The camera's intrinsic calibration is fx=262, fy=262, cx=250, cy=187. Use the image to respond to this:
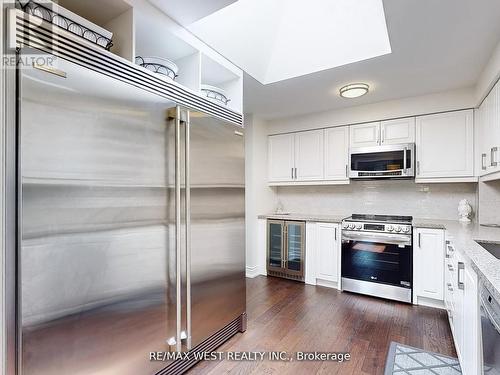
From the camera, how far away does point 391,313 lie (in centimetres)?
275

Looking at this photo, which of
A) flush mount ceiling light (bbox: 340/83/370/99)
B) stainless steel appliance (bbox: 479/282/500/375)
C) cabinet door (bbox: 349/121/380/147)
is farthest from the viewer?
cabinet door (bbox: 349/121/380/147)

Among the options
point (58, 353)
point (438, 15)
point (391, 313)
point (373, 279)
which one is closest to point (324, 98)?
point (438, 15)

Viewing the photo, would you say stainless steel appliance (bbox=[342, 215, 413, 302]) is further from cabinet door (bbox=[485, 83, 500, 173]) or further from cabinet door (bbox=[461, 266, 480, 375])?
cabinet door (bbox=[461, 266, 480, 375])

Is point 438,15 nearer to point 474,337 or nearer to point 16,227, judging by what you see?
point 474,337

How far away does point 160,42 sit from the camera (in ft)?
6.19

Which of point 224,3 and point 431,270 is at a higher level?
point 224,3

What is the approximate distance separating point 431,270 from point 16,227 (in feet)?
11.4

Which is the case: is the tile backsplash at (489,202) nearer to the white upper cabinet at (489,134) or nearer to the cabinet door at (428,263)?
the white upper cabinet at (489,134)

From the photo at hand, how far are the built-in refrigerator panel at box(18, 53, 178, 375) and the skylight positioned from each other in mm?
1075

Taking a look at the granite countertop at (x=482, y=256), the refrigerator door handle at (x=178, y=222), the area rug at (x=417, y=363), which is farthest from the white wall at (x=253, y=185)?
the granite countertop at (x=482, y=256)

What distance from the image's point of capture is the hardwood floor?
1.91 meters

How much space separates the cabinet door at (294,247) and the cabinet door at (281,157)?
2.66ft

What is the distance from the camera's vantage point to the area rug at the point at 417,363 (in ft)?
6.02
